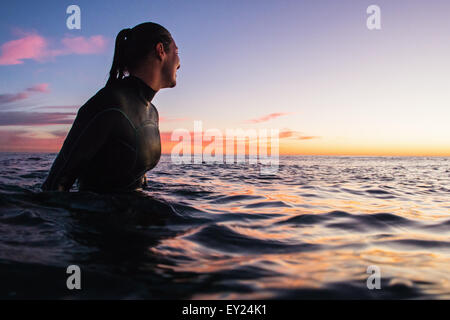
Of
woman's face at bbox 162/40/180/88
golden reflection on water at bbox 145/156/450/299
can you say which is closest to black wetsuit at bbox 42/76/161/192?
woman's face at bbox 162/40/180/88

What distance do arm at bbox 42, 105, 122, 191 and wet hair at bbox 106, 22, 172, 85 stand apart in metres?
0.68

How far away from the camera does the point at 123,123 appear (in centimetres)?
301

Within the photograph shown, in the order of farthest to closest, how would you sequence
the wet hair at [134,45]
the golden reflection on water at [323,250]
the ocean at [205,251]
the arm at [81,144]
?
the wet hair at [134,45] < the arm at [81,144] < the golden reflection on water at [323,250] < the ocean at [205,251]

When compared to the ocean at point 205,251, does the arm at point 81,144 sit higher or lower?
higher

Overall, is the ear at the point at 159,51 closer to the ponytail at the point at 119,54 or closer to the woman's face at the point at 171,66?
Result: the woman's face at the point at 171,66

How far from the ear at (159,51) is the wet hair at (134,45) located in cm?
3

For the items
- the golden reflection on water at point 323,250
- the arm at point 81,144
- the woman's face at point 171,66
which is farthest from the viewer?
the woman's face at point 171,66

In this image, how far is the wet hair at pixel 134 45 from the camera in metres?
3.37

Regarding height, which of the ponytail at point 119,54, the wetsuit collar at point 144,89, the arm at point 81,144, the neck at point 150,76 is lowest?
the arm at point 81,144

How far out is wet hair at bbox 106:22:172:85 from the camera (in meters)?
3.37

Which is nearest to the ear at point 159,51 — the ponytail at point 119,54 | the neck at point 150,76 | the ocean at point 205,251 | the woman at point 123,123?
the woman at point 123,123

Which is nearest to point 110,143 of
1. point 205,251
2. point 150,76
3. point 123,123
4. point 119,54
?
point 123,123
